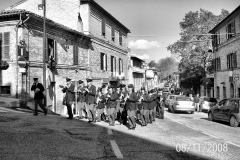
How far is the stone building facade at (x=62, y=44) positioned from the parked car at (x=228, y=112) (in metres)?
10.9

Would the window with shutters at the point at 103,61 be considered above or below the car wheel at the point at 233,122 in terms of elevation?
above

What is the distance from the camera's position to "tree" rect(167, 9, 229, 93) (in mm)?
35594

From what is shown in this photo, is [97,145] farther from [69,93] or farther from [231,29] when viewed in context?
[231,29]

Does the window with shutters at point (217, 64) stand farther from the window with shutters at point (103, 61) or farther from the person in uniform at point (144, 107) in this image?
the person in uniform at point (144, 107)

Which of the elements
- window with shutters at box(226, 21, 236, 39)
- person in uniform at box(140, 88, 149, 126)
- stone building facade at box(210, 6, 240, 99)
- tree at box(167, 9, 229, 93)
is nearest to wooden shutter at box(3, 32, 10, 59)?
person in uniform at box(140, 88, 149, 126)

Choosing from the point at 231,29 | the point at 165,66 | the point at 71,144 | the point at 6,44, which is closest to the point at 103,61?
the point at 6,44

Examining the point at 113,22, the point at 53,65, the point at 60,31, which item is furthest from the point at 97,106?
the point at 113,22

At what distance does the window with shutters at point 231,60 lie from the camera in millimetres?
26930

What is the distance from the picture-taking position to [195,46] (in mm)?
36062

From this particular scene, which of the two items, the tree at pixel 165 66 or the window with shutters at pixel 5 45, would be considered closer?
the window with shutters at pixel 5 45

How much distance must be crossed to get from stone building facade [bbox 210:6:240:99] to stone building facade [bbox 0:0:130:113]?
11251mm

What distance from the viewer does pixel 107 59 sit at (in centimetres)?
2927
